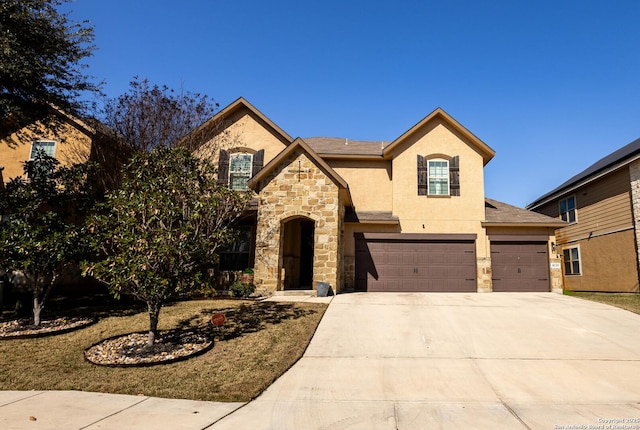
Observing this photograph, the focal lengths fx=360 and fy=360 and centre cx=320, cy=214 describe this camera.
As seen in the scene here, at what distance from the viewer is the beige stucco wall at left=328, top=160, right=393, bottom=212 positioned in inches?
674

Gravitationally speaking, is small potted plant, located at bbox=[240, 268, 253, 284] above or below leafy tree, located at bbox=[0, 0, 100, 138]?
below

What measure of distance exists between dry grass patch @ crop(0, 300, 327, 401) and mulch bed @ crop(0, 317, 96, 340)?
222 millimetres

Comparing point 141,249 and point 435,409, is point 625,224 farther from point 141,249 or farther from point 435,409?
point 141,249

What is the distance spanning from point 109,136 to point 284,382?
1365cm

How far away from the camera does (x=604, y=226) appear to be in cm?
1814

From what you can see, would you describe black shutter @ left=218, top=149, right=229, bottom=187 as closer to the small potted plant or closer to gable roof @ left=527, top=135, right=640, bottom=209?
the small potted plant

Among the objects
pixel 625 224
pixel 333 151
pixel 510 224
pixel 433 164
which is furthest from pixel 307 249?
pixel 625 224

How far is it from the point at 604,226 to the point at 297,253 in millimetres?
15511

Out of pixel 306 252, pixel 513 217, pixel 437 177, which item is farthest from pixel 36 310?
pixel 513 217

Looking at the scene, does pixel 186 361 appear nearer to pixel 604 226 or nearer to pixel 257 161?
pixel 257 161

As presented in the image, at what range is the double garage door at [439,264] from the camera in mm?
15641

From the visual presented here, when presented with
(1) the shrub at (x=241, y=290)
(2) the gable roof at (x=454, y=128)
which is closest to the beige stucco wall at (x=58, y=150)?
(1) the shrub at (x=241, y=290)

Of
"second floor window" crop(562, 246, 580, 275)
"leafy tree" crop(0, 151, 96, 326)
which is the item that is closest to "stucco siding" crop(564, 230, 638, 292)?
"second floor window" crop(562, 246, 580, 275)

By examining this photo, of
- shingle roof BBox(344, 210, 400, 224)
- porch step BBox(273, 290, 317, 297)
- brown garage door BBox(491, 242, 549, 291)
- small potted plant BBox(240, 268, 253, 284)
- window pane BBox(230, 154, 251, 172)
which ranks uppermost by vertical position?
window pane BBox(230, 154, 251, 172)
